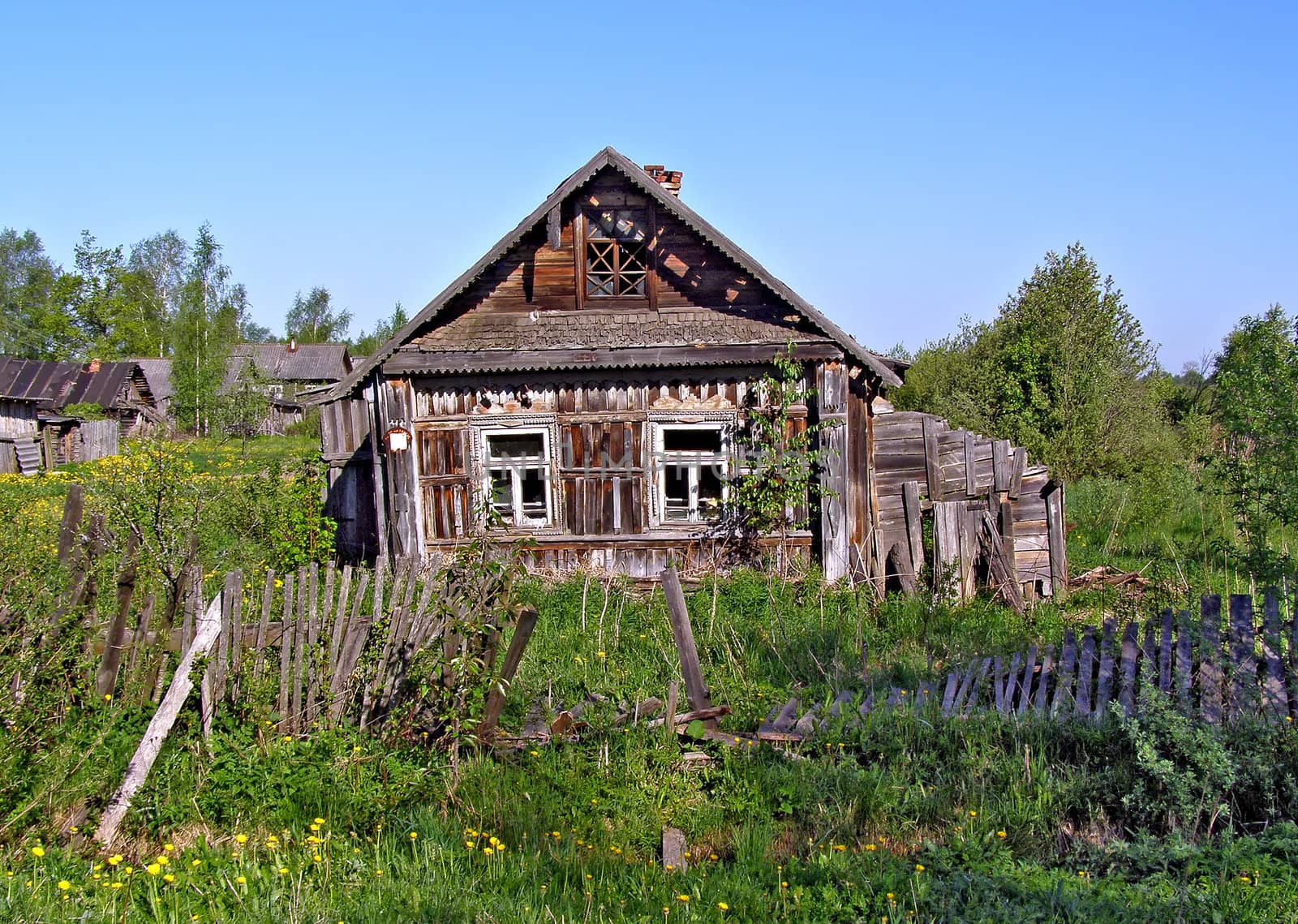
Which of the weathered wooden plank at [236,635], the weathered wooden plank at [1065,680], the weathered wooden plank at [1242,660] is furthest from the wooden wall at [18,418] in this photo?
the weathered wooden plank at [1242,660]

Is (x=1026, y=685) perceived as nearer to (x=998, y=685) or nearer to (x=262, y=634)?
(x=998, y=685)

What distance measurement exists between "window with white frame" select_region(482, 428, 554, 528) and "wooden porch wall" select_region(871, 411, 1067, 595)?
174 inches

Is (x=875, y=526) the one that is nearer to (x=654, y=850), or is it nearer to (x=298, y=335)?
(x=654, y=850)

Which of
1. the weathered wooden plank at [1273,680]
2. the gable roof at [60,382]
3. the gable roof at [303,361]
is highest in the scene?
the gable roof at [303,361]

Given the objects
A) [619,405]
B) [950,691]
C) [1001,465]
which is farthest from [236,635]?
[1001,465]

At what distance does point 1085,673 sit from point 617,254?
7.89 m

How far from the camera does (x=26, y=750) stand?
5.69m

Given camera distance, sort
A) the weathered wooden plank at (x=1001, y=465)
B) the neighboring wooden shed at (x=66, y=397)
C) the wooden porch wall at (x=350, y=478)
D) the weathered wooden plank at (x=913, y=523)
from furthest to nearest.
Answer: the neighboring wooden shed at (x=66, y=397) < the wooden porch wall at (x=350, y=478) < the weathered wooden plank at (x=1001, y=465) < the weathered wooden plank at (x=913, y=523)

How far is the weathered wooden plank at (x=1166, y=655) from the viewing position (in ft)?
21.1

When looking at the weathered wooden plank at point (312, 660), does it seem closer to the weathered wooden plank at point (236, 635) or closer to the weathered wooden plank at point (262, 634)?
the weathered wooden plank at point (262, 634)

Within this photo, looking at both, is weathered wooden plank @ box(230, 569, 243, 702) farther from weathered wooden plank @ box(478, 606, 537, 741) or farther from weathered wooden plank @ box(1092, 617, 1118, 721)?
weathered wooden plank @ box(1092, 617, 1118, 721)

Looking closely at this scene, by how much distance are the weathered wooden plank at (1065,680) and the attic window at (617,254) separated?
718cm

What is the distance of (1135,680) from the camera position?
6594mm

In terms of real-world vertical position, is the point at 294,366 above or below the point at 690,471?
above
